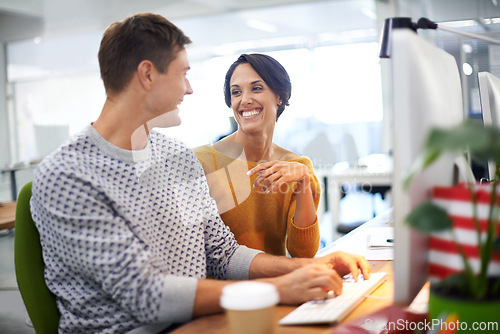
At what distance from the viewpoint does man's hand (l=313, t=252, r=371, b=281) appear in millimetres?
1090

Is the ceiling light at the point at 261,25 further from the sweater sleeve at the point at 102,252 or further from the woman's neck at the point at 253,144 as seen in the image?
the sweater sleeve at the point at 102,252

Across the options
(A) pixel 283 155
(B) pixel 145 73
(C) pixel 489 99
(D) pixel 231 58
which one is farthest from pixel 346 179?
(B) pixel 145 73

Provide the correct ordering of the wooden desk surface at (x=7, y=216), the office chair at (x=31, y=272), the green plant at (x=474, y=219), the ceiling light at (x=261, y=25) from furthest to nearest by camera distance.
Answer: the ceiling light at (x=261, y=25)
the wooden desk surface at (x=7, y=216)
the office chair at (x=31, y=272)
the green plant at (x=474, y=219)

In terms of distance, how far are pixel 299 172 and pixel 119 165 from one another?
58cm

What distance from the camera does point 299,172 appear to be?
4.82 ft

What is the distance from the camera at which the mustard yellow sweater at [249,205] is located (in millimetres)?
1664

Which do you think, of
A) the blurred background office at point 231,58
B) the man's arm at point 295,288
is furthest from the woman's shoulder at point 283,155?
the blurred background office at point 231,58

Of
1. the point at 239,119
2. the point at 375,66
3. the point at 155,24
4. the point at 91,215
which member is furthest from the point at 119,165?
the point at 375,66

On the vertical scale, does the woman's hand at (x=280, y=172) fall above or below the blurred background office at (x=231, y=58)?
below

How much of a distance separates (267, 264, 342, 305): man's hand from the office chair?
0.51 metres

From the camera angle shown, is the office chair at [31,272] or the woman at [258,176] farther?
the woman at [258,176]

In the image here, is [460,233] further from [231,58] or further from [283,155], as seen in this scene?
[231,58]

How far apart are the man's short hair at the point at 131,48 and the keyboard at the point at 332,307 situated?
0.63m

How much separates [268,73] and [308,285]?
40.3 inches
